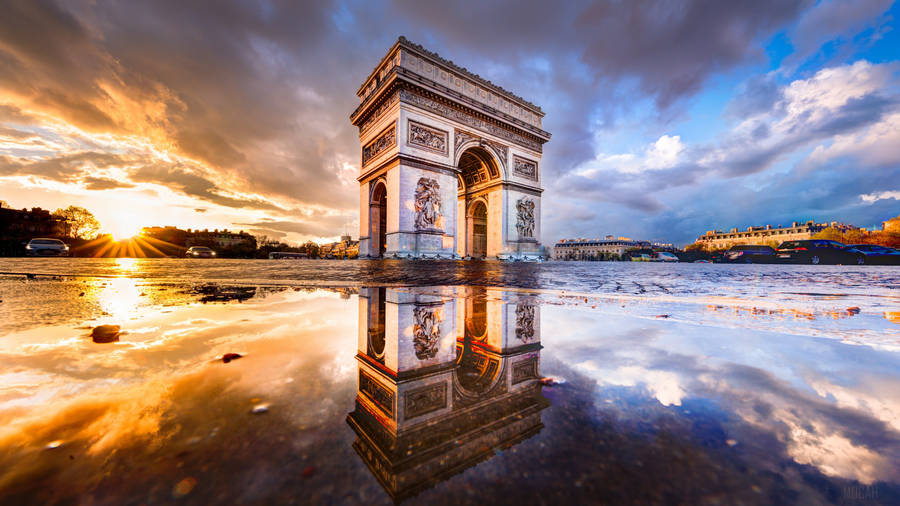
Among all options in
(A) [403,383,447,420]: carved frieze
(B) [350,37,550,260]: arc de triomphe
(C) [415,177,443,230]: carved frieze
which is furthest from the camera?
(C) [415,177,443,230]: carved frieze

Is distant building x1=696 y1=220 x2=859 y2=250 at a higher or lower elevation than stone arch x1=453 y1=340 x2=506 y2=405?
higher

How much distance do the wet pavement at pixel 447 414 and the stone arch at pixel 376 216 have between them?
43.4ft

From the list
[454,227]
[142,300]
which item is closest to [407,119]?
[454,227]

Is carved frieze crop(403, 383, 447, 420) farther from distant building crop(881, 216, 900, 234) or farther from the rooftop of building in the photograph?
distant building crop(881, 216, 900, 234)

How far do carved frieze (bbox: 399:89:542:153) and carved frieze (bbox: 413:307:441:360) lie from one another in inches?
462

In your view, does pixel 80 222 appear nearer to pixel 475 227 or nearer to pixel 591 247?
pixel 475 227

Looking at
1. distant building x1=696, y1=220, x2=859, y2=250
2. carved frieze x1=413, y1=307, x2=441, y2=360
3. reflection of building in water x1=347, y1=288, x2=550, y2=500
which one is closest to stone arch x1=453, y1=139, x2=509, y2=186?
carved frieze x1=413, y1=307, x2=441, y2=360

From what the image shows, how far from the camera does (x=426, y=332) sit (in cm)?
118

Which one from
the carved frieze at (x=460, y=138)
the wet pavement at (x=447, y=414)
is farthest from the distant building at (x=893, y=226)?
the wet pavement at (x=447, y=414)

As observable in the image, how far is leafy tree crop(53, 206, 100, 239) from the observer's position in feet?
78.6

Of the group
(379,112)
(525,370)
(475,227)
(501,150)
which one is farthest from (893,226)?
(525,370)

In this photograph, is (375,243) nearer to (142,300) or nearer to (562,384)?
(142,300)

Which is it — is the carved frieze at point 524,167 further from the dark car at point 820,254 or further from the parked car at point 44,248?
the parked car at point 44,248

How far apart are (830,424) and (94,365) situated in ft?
5.06
